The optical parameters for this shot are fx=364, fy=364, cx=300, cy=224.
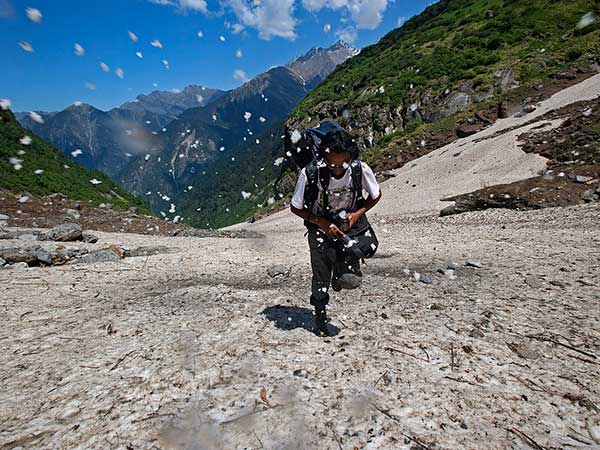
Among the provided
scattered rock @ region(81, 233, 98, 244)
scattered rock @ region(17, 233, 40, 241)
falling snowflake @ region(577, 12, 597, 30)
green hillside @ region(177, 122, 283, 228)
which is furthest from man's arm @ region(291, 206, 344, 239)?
green hillside @ region(177, 122, 283, 228)

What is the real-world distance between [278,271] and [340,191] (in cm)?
504

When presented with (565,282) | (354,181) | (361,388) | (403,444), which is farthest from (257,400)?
(565,282)

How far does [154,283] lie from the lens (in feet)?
27.5

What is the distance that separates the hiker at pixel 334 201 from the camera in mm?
4270

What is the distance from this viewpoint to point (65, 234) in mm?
14219

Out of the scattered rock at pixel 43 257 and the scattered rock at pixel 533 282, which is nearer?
the scattered rock at pixel 533 282

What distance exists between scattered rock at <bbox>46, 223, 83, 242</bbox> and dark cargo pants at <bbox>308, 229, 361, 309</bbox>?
13.2 m

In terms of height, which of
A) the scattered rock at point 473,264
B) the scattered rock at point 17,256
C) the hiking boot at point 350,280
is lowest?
the scattered rock at point 473,264

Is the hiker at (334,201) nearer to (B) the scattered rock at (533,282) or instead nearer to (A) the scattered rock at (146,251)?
(B) the scattered rock at (533,282)

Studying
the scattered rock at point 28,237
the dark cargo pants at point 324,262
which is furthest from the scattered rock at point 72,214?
the dark cargo pants at point 324,262

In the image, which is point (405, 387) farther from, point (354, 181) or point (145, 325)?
point (145, 325)

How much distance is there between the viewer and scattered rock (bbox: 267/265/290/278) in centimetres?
884

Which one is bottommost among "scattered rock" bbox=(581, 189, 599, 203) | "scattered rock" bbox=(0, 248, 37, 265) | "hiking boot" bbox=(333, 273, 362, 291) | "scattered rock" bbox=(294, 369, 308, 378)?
"scattered rock" bbox=(581, 189, 599, 203)

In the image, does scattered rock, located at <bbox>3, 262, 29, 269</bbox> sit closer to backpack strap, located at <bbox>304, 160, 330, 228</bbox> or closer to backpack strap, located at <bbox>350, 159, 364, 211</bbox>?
backpack strap, located at <bbox>304, 160, 330, 228</bbox>
